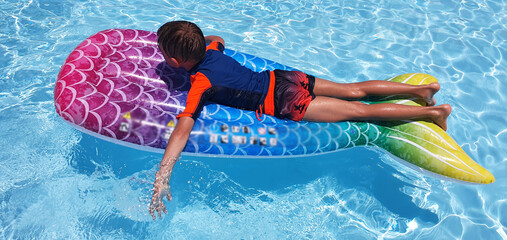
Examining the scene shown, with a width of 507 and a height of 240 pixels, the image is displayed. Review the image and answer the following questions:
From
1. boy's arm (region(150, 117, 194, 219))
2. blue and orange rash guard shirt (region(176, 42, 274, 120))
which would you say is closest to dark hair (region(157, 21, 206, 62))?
blue and orange rash guard shirt (region(176, 42, 274, 120))

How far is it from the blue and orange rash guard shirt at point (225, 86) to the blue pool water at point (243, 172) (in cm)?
66

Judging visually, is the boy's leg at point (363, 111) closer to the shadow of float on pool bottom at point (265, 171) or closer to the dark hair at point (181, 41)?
the shadow of float on pool bottom at point (265, 171)

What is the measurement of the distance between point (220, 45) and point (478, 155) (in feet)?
9.09

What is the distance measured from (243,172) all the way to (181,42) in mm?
1332

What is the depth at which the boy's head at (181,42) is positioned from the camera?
2.64m

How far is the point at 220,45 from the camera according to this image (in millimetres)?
3240

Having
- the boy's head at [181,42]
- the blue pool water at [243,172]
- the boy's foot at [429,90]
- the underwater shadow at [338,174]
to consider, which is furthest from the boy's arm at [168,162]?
the boy's foot at [429,90]

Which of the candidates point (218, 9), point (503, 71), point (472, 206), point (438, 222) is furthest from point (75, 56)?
point (503, 71)

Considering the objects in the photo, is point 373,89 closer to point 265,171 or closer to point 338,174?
point 338,174

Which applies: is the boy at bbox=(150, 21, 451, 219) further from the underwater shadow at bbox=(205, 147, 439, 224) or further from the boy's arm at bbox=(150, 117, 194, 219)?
the underwater shadow at bbox=(205, 147, 439, 224)

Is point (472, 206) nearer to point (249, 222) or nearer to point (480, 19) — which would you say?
point (249, 222)

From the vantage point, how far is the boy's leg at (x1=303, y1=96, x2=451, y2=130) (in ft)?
10.1

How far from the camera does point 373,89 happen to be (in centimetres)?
323

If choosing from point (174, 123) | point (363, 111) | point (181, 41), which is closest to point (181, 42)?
point (181, 41)
